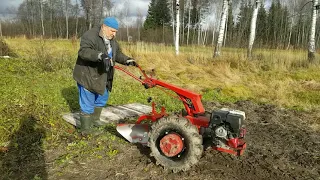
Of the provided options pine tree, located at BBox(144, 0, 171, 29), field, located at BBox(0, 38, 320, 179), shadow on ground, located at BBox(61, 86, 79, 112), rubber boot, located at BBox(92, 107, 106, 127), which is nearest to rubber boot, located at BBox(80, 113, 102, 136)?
field, located at BBox(0, 38, 320, 179)

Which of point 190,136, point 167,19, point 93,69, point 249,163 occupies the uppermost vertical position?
point 167,19

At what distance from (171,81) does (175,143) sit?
647 cm

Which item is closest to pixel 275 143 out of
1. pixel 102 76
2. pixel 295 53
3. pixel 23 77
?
pixel 102 76

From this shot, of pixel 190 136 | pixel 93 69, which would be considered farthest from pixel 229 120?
pixel 93 69

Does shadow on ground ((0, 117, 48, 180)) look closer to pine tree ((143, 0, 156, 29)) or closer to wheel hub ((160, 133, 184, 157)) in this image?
wheel hub ((160, 133, 184, 157))

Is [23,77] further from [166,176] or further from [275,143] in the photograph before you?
[275,143]

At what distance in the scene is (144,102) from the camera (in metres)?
7.03

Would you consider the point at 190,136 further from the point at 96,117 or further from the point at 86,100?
the point at 96,117

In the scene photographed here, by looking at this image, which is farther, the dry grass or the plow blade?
the dry grass

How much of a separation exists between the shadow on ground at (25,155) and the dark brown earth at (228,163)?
12 centimetres

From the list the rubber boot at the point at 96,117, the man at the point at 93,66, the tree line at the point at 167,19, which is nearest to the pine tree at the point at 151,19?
the tree line at the point at 167,19

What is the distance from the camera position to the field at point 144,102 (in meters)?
3.46

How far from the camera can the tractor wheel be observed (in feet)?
10.5

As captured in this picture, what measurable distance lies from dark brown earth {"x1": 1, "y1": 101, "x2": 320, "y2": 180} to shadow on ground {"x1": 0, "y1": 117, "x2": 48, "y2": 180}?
0.38ft
